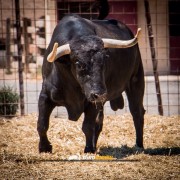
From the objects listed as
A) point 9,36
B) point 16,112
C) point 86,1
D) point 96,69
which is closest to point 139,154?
point 96,69

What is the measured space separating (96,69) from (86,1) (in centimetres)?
1225

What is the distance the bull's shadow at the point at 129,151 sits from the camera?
657cm

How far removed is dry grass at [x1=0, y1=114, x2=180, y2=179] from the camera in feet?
17.1

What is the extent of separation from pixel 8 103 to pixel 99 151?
11.2 feet

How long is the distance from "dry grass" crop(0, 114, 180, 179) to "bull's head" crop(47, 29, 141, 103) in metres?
0.75

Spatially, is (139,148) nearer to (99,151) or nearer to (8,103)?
(99,151)

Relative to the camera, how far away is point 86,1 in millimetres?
17688

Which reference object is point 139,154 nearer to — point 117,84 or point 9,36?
point 117,84

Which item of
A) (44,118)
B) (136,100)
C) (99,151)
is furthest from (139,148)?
(44,118)

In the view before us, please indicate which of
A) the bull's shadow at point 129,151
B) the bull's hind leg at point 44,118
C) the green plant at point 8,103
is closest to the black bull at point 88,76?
the bull's hind leg at point 44,118

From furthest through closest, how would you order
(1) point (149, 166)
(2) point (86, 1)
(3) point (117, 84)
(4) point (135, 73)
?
(2) point (86, 1)
(4) point (135, 73)
(3) point (117, 84)
(1) point (149, 166)

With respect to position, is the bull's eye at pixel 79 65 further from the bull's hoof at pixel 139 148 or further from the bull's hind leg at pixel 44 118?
the bull's hoof at pixel 139 148

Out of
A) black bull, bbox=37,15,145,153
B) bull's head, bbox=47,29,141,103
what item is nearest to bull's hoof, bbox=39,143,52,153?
black bull, bbox=37,15,145,153

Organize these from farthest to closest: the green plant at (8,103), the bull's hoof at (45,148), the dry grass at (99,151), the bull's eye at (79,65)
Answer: the green plant at (8,103) → the bull's hoof at (45,148) → the bull's eye at (79,65) → the dry grass at (99,151)
